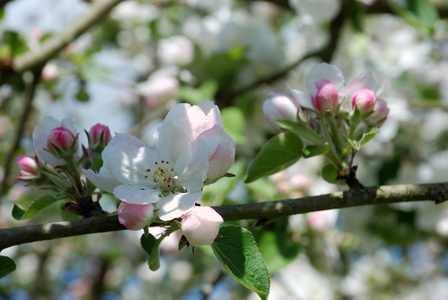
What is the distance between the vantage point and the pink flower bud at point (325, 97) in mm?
733

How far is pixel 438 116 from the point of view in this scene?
7.35 ft

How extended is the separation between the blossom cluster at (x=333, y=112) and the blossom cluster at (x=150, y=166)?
0.52 feet

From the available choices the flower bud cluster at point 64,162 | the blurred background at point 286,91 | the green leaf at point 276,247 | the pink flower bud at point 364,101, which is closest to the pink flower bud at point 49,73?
the blurred background at point 286,91

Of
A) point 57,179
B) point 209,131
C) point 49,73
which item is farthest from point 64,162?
point 49,73

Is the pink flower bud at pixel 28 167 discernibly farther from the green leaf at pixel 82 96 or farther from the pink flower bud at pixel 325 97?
the green leaf at pixel 82 96

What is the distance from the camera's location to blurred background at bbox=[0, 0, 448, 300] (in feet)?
4.74

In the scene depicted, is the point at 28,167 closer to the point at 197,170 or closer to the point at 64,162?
the point at 64,162

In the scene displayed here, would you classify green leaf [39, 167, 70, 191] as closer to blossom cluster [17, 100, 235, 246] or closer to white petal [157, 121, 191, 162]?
blossom cluster [17, 100, 235, 246]

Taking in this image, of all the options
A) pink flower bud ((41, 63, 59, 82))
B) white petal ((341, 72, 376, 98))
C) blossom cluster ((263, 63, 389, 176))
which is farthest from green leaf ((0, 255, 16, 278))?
pink flower bud ((41, 63, 59, 82))

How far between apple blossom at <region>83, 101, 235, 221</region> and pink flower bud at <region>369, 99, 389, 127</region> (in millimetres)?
247

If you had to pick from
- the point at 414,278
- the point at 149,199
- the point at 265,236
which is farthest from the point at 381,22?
the point at 149,199

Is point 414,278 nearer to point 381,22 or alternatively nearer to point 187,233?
point 381,22

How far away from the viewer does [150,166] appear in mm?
676

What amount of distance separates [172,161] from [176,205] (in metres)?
0.09
